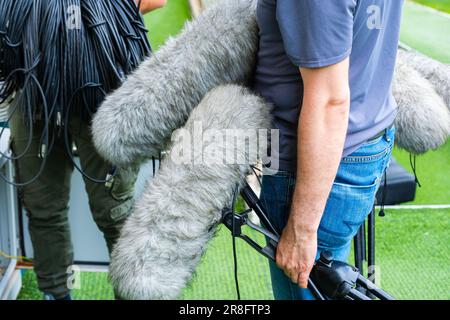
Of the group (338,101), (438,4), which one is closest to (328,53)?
(338,101)

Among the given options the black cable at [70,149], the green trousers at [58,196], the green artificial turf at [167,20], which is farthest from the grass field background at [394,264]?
the green artificial turf at [167,20]

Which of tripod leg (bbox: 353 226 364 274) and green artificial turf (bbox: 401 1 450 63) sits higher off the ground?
tripod leg (bbox: 353 226 364 274)

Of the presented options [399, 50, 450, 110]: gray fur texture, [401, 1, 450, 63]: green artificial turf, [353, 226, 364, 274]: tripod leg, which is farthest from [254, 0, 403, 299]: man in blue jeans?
[401, 1, 450, 63]: green artificial turf

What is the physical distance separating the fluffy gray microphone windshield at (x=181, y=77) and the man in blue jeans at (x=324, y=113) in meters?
0.06

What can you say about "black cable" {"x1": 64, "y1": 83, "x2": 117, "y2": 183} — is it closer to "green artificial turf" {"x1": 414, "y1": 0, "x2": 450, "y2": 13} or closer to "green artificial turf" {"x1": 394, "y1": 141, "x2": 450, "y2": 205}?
"green artificial turf" {"x1": 394, "y1": 141, "x2": 450, "y2": 205}

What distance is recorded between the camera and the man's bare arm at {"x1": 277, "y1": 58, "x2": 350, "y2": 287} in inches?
38.6

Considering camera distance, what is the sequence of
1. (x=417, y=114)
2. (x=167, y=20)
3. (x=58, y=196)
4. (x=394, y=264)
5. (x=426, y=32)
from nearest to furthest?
(x=417, y=114) → (x=58, y=196) → (x=394, y=264) → (x=426, y=32) → (x=167, y=20)

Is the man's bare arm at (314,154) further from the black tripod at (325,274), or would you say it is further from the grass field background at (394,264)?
the grass field background at (394,264)

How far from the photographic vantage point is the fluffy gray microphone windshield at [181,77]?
3.64 ft

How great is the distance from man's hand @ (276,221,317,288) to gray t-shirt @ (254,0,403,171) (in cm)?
13

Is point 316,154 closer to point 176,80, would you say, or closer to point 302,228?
point 302,228

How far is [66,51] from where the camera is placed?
146cm

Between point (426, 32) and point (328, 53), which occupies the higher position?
point (328, 53)

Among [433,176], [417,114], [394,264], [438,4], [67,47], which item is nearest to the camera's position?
[417,114]
